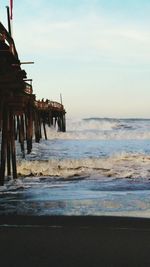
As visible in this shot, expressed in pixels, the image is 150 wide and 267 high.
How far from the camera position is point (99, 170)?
1736 cm

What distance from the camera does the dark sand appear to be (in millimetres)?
4914

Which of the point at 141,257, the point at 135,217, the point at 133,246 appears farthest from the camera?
the point at 135,217

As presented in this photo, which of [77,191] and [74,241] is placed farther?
[77,191]

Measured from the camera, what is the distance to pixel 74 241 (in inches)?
229

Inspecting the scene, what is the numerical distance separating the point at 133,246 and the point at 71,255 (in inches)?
31.1

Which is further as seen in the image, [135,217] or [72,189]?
[72,189]

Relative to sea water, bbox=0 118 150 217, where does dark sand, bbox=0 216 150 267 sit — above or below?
above

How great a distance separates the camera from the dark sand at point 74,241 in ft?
16.1

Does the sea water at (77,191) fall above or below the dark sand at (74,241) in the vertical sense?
below

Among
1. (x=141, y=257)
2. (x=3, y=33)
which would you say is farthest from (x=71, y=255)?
(x=3, y=33)

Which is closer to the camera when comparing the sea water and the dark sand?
the dark sand

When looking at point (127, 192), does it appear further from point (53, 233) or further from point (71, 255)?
point (71, 255)

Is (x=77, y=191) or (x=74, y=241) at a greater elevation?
(x=74, y=241)

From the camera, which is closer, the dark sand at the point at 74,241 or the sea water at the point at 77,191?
the dark sand at the point at 74,241
